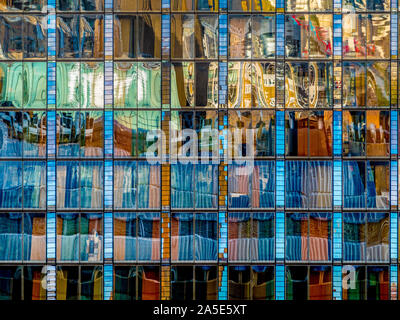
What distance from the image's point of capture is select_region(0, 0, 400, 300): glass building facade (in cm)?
2094

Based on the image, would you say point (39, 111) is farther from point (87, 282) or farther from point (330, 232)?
point (330, 232)

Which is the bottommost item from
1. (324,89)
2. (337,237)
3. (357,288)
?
(357,288)

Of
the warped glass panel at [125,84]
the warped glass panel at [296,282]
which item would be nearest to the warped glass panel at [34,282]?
the warped glass panel at [125,84]

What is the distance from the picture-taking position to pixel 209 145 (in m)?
21.0

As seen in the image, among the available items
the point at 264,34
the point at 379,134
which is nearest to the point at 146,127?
the point at 264,34

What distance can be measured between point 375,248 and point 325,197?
9.37ft

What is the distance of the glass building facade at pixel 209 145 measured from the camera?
2094 cm

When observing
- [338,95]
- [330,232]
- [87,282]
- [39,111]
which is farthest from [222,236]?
[39,111]

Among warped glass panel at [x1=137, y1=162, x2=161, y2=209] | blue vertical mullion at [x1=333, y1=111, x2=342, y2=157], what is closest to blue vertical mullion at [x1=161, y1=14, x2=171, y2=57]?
warped glass panel at [x1=137, y1=162, x2=161, y2=209]

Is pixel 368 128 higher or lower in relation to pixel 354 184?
higher

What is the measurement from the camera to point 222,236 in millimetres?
21016

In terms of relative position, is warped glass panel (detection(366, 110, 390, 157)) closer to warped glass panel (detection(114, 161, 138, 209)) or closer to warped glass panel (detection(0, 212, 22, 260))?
warped glass panel (detection(114, 161, 138, 209))

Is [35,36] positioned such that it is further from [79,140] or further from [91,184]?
[91,184]

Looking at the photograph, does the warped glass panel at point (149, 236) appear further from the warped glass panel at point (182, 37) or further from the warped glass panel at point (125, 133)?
the warped glass panel at point (182, 37)
